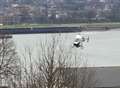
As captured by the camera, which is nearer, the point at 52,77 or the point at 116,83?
the point at 52,77

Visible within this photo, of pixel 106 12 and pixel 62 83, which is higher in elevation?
pixel 62 83

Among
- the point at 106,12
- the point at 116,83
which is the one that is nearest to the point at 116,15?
the point at 106,12

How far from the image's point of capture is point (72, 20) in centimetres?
3531

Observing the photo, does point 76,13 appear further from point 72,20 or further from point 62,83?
point 62,83

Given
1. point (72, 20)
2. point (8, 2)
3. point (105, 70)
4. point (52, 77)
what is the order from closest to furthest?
point (52, 77)
point (105, 70)
point (72, 20)
point (8, 2)

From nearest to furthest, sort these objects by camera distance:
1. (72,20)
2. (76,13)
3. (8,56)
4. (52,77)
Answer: (52,77)
(8,56)
(72,20)
(76,13)

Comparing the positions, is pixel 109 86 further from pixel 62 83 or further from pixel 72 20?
pixel 72 20

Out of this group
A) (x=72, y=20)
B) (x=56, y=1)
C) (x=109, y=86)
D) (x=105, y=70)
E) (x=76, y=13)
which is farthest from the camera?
(x=56, y=1)

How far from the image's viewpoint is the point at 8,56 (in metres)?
8.41

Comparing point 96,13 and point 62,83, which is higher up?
point 62,83

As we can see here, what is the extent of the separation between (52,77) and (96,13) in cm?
3877

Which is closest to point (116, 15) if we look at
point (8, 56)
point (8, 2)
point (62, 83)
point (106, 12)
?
point (106, 12)

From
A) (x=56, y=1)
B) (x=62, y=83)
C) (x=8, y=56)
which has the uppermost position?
(x=62, y=83)

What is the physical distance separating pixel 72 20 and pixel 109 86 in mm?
29689
